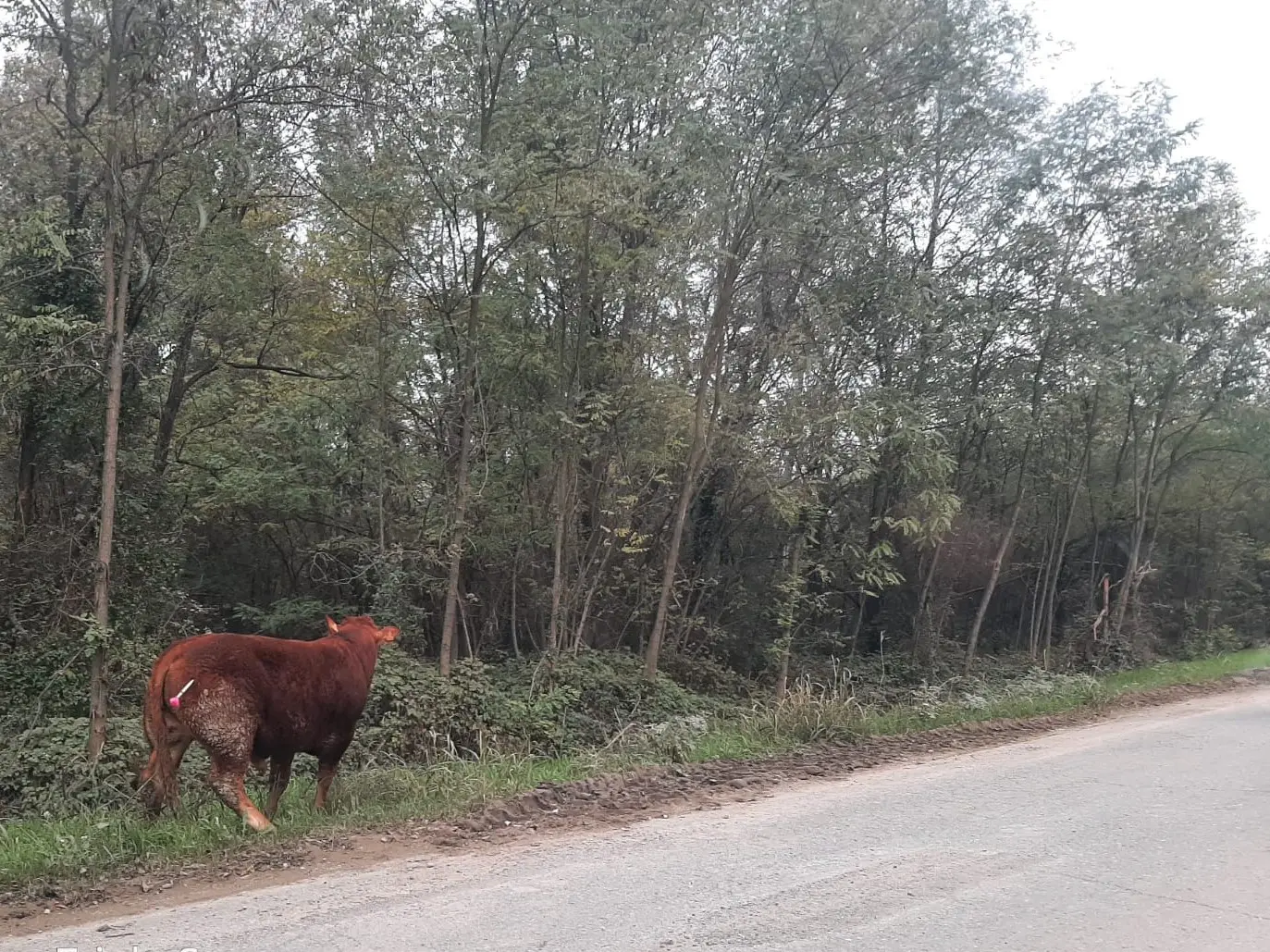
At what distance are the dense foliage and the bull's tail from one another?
2.39m

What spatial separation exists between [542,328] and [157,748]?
26.2 ft

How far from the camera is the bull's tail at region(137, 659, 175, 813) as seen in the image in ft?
19.1

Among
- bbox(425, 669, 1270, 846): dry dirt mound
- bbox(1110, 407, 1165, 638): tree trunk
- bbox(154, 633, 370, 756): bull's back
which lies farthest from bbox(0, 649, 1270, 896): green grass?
bbox(1110, 407, 1165, 638): tree trunk

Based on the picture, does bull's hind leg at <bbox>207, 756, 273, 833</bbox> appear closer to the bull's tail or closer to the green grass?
the green grass

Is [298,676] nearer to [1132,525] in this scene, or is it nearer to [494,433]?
[494,433]

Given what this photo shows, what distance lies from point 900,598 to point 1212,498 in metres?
11.3

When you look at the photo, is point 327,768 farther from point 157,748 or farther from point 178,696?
point 178,696

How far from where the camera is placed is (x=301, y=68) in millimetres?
8898

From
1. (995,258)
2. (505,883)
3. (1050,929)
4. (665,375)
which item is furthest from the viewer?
(995,258)

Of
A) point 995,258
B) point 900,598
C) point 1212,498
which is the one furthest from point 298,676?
point 1212,498

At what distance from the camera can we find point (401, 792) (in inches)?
277

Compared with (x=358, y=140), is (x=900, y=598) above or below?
below

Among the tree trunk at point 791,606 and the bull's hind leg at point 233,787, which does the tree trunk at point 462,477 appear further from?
the tree trunk at point 791,606

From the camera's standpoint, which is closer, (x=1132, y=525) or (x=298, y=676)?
(x=298, y=676)
